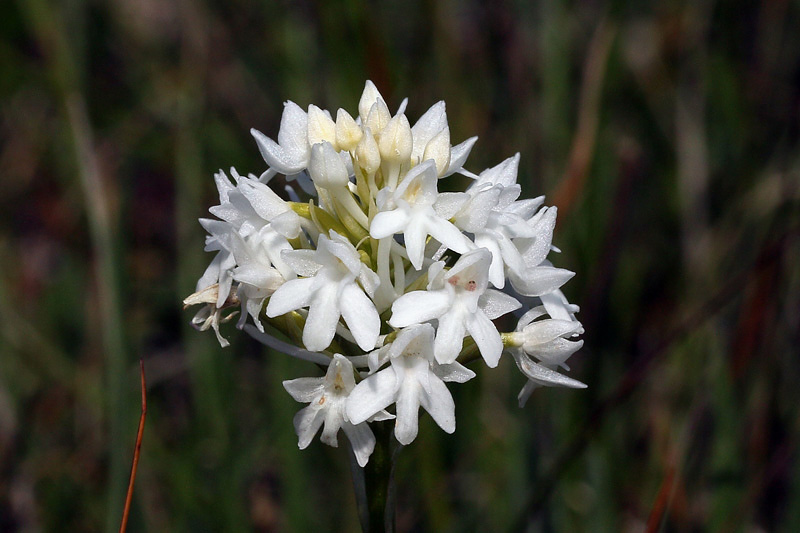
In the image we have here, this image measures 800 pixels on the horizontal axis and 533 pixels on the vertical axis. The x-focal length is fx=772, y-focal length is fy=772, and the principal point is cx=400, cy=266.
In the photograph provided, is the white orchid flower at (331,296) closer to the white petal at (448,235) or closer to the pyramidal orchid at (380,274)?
the pyramidal orchid at (380,274)

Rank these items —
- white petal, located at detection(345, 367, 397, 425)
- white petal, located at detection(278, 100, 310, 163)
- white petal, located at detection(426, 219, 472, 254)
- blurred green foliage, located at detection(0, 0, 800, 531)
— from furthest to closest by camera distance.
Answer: blurred green foliage, located at detection(0, 0, 800, 531) < white petal, located at detection(278, 100, 310, 163) < white petal, located at detection(426, 219, 472, 254) < white petal, located at detection(345, 367, 397, 425)

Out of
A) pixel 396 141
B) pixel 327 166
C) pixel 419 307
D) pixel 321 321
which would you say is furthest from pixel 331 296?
pixel 396 141

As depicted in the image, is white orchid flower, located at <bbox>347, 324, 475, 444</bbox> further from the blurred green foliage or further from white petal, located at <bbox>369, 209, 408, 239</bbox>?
the blurred green foliage

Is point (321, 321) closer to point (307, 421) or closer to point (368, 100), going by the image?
point (307, 421)

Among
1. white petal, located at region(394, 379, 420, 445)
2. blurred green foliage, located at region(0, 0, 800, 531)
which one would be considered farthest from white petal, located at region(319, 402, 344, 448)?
blurred green foliage, located at region(0, 0, 800, 531)

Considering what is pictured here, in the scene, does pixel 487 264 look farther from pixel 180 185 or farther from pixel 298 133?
pixel 180 185

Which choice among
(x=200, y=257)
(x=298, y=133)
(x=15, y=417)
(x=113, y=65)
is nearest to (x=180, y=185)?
(x=200, y=257)
